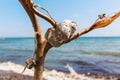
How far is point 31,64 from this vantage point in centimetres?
219

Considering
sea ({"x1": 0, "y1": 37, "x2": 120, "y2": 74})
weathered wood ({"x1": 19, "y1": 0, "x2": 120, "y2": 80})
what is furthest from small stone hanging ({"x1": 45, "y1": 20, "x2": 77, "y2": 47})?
sea ({"x1": 0, "y1": 37, "x2": 120, "y2": 74})

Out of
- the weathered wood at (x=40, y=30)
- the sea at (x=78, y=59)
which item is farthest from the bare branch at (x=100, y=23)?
the sea at (x=78, y=59)

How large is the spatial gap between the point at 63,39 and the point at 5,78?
427 cm

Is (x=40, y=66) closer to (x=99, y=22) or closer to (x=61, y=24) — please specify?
(x=61, y=24)

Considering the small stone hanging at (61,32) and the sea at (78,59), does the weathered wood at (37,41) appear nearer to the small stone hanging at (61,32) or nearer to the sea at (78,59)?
the small stone hanging at (61,32)

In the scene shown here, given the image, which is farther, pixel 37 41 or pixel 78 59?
pixel 78 59

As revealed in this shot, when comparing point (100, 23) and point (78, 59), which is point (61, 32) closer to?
point (100, 23)

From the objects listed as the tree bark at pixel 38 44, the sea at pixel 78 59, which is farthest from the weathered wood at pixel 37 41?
the sea at pixel 78 59

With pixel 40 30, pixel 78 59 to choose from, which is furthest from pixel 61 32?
pixel 78 59

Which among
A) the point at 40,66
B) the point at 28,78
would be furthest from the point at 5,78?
the point at 40,66

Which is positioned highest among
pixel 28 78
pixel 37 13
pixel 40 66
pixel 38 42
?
pixel 37 13

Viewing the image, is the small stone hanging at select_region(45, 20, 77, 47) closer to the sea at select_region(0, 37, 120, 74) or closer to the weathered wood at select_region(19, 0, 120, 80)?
the weathered wood at select_region(19, 0, 120, 80)

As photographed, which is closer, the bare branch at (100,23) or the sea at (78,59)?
the bare branch at (100,23)

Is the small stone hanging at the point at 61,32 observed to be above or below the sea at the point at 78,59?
above
